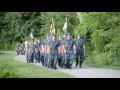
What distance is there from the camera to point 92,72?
58.0 ft

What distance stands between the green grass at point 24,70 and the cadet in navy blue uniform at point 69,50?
1.57 feet

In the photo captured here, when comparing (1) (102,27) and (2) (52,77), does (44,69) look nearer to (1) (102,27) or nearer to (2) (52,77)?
(2) (52,77)

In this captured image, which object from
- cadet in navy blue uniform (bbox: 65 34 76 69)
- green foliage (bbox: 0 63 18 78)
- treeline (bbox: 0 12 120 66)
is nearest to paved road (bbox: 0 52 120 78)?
cadet in navy blue uniform (bbox: 65 34 76 69)

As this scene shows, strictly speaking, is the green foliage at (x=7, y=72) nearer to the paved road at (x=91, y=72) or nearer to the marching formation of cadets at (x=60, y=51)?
the marching formation of cadets at (x=60, y=51)

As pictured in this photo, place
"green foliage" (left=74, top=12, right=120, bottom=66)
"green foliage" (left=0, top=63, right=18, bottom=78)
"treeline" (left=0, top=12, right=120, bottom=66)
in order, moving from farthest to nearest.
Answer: "green foliage" (left=74, top=12, right=120, bottom=66) → "treeline" (left=0, top=12, right=120, bottom=66) → "green foliage" (left=0, top=63, right=18, bottom=78)

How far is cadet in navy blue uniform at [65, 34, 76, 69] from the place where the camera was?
1805 cm

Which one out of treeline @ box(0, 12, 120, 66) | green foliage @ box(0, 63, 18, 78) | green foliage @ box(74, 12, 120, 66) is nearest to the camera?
green foliage @ box(0, 63, 18, 78)

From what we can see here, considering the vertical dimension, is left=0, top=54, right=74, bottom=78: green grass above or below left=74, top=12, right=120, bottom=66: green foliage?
below

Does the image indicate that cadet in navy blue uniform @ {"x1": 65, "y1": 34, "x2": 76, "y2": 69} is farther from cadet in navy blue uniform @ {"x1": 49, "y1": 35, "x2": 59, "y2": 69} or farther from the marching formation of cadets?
cadet in navy blue uniform @ {"x1": 49, "y1": 35, "x2": 59, "y2": 69}

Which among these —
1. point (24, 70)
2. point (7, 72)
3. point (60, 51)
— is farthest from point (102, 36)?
point (7, 72)

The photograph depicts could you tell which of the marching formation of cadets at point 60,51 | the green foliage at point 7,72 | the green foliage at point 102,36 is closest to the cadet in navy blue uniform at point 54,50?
the marching formation of cadets at point 60,51

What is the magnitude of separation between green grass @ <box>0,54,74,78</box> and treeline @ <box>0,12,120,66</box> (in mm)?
408
